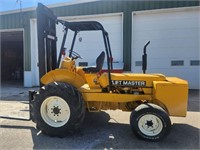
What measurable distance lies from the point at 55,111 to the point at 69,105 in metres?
0.36

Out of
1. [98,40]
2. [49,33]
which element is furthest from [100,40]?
[49,33]

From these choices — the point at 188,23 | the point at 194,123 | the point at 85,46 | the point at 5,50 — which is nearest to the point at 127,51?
the point at 85,46

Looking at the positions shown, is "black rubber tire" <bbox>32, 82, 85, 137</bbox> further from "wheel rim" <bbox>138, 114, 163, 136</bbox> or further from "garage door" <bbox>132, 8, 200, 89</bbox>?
"garage door" <bbox>132, 8, 200, 89</bbox>

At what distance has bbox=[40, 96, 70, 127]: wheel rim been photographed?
15.0 feet

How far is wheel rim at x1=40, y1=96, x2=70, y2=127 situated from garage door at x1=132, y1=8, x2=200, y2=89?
668 cm

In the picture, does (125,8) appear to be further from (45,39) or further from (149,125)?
(149,125)

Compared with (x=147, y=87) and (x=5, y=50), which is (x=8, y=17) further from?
(x=147, y=87)

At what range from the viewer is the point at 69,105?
448 centimetres

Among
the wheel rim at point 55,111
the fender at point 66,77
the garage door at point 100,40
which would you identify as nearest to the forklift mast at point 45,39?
the fender at point 66,77

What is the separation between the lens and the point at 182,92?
14.7 feet

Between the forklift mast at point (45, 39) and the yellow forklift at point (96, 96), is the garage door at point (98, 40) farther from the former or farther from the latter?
the yellow forklift at point (96, 96)

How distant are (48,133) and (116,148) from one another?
1.40m

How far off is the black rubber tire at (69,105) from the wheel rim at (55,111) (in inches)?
2.6

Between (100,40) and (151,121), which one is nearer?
(151,121)
